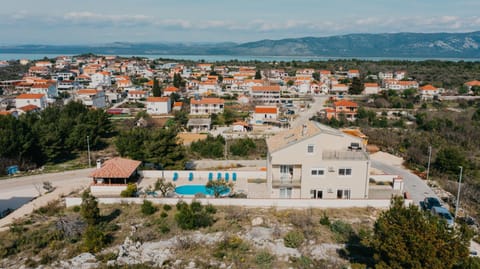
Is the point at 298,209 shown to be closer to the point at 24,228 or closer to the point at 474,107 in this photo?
the point at 24,228

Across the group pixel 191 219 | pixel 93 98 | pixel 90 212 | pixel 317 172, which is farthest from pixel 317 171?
pixel 93 98

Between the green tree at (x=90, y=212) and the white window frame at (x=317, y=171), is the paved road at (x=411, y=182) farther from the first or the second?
the green tree at (x=90, y=212)

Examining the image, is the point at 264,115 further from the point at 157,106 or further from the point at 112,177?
the point at 112,177

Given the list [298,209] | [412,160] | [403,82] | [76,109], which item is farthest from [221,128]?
[403,82]

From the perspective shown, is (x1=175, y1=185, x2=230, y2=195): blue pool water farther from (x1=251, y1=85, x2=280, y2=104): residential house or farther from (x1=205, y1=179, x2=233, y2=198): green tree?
(x1=251, y1=85, x2=280, y2=104): residential house

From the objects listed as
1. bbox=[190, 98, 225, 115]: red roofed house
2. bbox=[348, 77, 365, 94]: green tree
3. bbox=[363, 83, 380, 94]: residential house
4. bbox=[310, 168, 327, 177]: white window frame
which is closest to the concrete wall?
bbox=[310, 168, 327, 177]: white window frame

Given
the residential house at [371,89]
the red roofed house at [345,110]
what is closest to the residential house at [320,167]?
the red roofed house at [345,110]
